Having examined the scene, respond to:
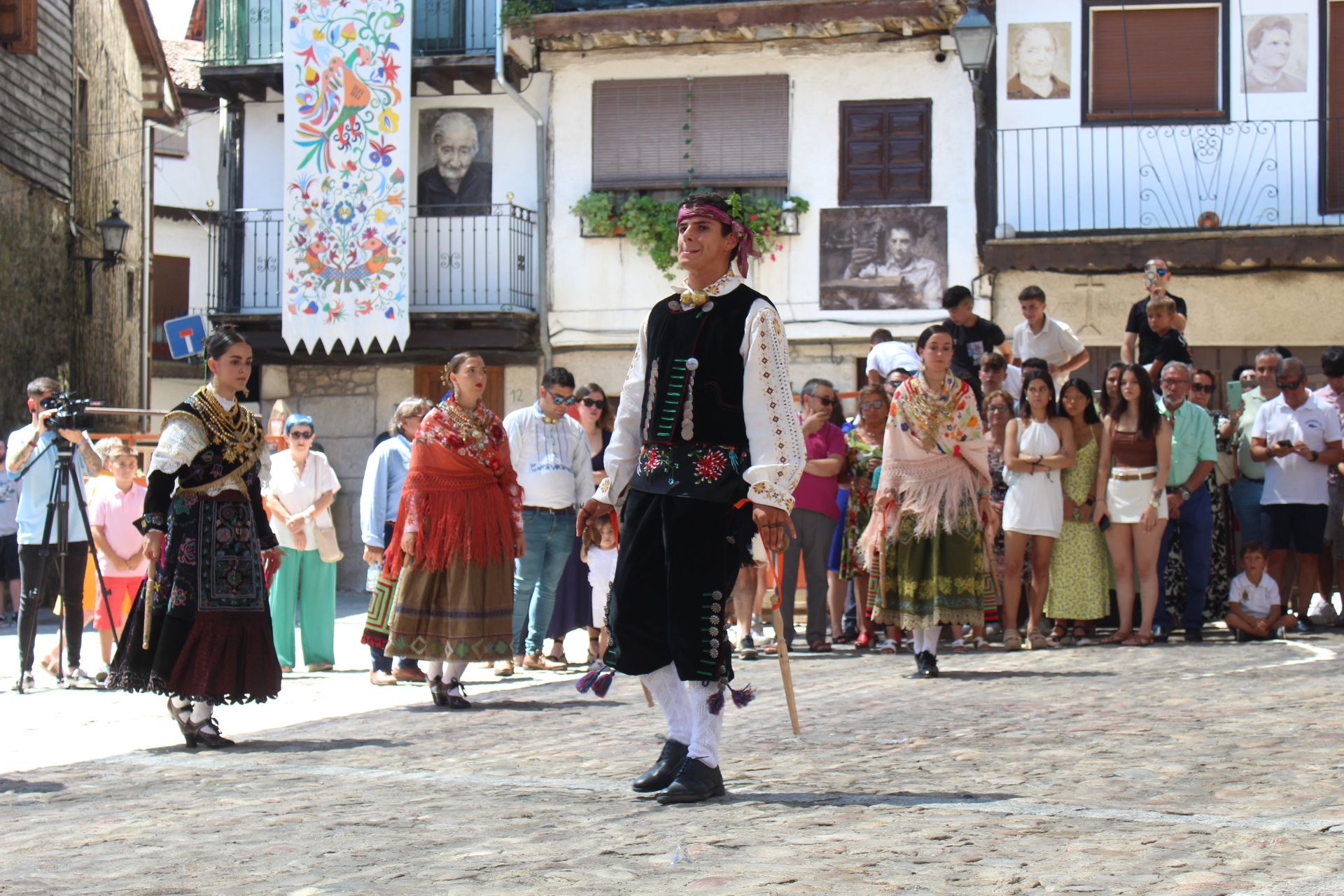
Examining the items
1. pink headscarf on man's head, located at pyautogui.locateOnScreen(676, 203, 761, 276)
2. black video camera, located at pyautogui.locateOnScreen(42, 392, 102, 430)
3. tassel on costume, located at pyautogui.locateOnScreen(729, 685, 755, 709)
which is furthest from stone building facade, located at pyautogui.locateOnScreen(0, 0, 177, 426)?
tassel on costume, located at pyautogui.locateOnScreen(729, 685, 755, 709)

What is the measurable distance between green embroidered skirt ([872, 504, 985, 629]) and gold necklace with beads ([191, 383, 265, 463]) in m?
3.94

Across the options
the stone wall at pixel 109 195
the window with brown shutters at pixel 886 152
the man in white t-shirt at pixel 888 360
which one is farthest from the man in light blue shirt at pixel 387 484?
the stone wall at pixel 109 195

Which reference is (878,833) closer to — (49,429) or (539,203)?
(49,429)

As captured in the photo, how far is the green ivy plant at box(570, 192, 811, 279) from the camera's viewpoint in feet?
67.6

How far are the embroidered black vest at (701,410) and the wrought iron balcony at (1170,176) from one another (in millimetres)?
14616

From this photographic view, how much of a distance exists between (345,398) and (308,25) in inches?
180

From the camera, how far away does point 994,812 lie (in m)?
5.12

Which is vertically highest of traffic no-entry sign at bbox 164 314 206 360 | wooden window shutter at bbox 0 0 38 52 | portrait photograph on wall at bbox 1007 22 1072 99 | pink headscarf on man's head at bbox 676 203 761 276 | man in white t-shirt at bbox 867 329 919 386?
wooden window shutter at bbox 0 0 38 52

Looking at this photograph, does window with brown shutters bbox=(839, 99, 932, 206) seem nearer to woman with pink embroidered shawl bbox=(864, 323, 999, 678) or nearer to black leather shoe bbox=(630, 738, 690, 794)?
woman with pink embroidered shawl bbox=(864, 323, 999, 678)

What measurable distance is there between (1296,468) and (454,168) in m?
12.5

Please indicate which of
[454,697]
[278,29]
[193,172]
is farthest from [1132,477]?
[193,172]

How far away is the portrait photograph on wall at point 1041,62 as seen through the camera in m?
20.2

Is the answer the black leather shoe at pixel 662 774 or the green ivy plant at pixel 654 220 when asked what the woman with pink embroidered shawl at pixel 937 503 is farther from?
the green ivy plant at pixel 654 220

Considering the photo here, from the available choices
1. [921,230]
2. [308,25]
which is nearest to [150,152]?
[308,25]
